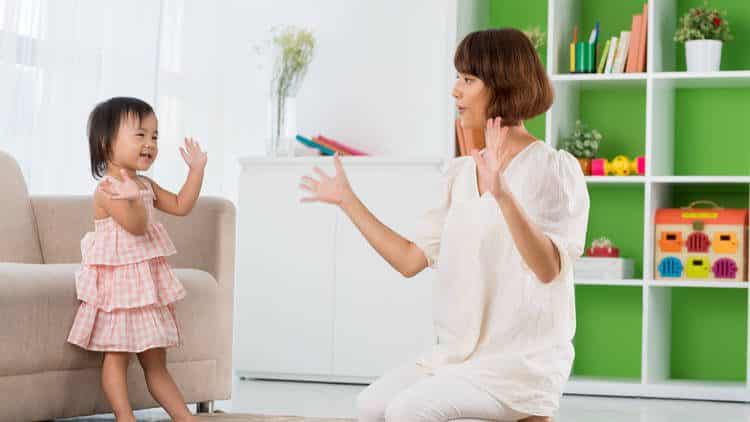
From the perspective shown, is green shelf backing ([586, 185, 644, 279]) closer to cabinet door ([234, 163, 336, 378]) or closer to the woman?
cabinet door ([234, 163, 336, 378])

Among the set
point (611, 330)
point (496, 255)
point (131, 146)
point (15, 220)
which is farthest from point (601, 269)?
point (496, 255)

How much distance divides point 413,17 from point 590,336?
1.49 meters

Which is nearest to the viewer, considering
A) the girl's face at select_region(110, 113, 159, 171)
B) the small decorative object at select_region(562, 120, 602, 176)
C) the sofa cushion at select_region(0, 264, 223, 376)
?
the sofa cushion at select_region(0, 264, 223, 376)

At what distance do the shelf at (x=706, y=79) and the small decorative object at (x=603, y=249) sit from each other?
638mm

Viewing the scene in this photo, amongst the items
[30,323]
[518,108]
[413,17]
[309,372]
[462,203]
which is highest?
[413,17]

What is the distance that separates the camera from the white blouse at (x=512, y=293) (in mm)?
1660

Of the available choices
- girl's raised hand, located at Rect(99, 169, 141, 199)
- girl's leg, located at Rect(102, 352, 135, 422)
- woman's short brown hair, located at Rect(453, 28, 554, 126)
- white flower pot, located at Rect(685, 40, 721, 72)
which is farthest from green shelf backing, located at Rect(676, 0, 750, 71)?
woman's short brown hair, located at Rect(453, 28, 554, 126)

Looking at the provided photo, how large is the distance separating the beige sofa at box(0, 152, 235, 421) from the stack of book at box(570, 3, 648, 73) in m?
1.62

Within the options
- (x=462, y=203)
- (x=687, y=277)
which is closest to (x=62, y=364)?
(x=462, y=203)

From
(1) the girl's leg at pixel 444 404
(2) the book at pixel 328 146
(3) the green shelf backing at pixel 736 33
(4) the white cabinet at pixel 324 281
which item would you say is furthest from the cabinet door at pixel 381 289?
(1) the girl's leg at pixel 444 404

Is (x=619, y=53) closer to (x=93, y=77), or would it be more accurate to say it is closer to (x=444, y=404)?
(x=93, y=77)

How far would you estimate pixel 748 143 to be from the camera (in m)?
4.31

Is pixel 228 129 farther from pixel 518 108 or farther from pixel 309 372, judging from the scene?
pixel 518 108

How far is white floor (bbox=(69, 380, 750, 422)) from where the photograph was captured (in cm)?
340
